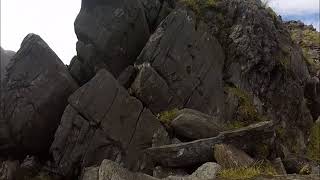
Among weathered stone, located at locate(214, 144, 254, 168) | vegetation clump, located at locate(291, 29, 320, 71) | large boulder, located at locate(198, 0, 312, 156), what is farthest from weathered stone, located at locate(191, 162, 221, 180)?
vegetation clump, located at locate(291, 29, 320, 71)

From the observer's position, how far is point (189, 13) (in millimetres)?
26125

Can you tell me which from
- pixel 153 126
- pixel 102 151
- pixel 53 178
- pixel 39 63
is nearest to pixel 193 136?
pixel 153 126

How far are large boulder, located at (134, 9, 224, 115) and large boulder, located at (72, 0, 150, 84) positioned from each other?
1139 millimetres

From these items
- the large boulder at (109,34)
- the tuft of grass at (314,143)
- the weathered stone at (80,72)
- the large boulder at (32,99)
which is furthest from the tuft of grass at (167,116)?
the tuft of grass at (314,143)

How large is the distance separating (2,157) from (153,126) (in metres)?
8.25

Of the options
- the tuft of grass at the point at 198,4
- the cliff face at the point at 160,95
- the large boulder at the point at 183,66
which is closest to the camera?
the cliff face at the point at 160,95

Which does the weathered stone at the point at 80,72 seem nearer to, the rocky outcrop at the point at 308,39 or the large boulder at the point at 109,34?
the large boulder at the point at 109,34

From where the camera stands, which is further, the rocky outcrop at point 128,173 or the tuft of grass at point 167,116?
the tuft of grass at point 167,116

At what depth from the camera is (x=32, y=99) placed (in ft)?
73.9

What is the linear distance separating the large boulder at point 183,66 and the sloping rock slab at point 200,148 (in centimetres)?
449

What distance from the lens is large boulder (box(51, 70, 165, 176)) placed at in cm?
A: 2105

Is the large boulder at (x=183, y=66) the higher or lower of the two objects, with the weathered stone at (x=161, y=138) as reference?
higher

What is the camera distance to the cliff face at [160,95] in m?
19.6

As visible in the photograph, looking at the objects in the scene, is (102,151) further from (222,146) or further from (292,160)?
(292,160)
